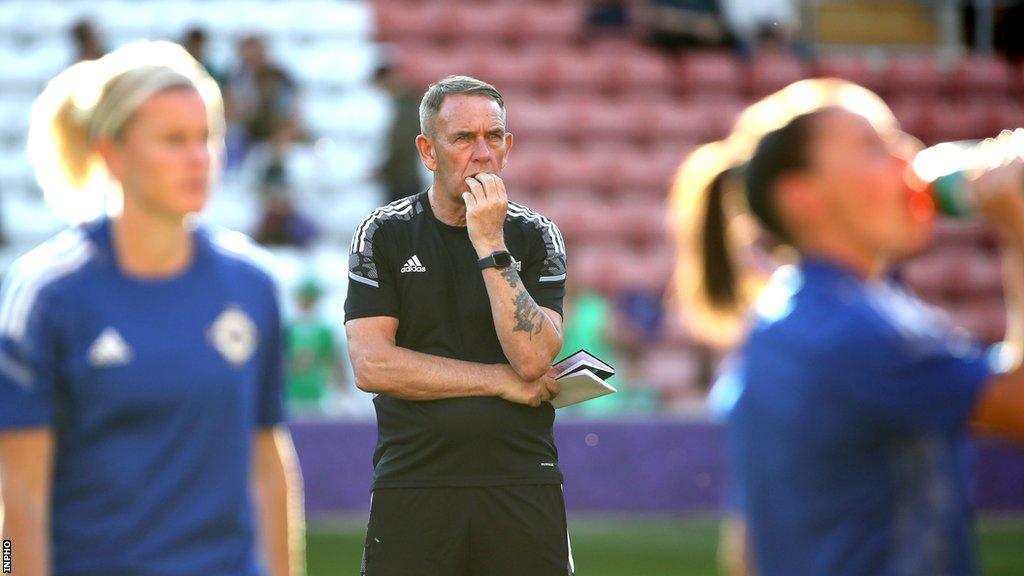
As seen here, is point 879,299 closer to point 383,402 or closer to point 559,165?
point 383,402

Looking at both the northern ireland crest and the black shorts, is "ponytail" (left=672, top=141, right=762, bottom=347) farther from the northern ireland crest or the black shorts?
the black shorts

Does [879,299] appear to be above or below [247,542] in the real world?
above

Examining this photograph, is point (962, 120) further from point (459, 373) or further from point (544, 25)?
point (459, 373)

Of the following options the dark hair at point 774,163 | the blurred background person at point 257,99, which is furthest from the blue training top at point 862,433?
the blurred background person at point 257,99

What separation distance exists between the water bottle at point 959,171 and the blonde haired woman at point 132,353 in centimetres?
141

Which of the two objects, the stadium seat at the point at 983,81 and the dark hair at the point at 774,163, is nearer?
the dark hair at the point at 774,163

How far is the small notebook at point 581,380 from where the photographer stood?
14.6ft

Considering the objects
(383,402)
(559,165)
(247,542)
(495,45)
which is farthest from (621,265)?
(247,542)

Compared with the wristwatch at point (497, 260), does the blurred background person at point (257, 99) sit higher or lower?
higher

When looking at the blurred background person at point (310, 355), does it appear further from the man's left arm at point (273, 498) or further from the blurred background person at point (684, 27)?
the man's left arm at point (273, 498)

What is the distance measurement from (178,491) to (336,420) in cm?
870

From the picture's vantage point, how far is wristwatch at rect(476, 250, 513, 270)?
4.44 m

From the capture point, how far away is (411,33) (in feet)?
56.9

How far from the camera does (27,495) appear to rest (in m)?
3.07
